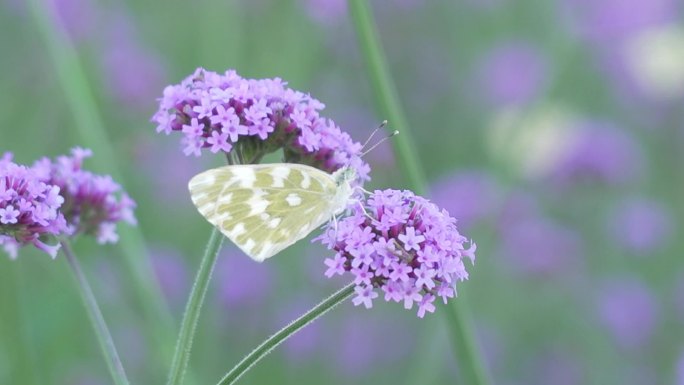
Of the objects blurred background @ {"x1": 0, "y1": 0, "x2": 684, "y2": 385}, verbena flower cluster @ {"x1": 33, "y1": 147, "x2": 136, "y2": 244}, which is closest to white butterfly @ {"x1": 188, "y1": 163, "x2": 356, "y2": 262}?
verbena flower cluster @ {"x1": 33, "y1": 147, "x2": 136, "y2": 244}

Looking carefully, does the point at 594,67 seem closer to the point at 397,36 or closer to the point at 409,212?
the point at 397,36

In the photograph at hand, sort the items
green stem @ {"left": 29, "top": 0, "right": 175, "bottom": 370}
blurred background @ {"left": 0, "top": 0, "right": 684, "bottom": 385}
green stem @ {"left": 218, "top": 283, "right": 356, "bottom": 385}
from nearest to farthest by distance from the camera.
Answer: green stem @ {"left": 218, "top": 283, "right": 356, "bottom": 385}, green stem @ {"left": 29, "top": 0, "right": 175, "bottom": 370}, blurred background @ {"left": 0, "top": 0, "right": 684, "bottom": 385}

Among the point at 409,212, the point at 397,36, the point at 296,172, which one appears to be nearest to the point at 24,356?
the point at 296,172

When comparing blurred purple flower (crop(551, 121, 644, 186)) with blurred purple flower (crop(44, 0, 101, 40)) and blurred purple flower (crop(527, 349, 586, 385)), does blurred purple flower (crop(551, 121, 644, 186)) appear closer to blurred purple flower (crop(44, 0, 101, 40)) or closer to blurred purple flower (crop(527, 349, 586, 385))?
blurred purple flower (crop(527, 349, 586, 385))

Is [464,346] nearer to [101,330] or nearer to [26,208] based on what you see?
[101,330]

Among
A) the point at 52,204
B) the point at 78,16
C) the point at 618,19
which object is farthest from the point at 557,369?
the point at 52,204

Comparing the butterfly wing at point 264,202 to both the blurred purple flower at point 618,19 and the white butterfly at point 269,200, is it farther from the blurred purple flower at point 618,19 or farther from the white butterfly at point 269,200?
the blurred purple flower at point 618,19
